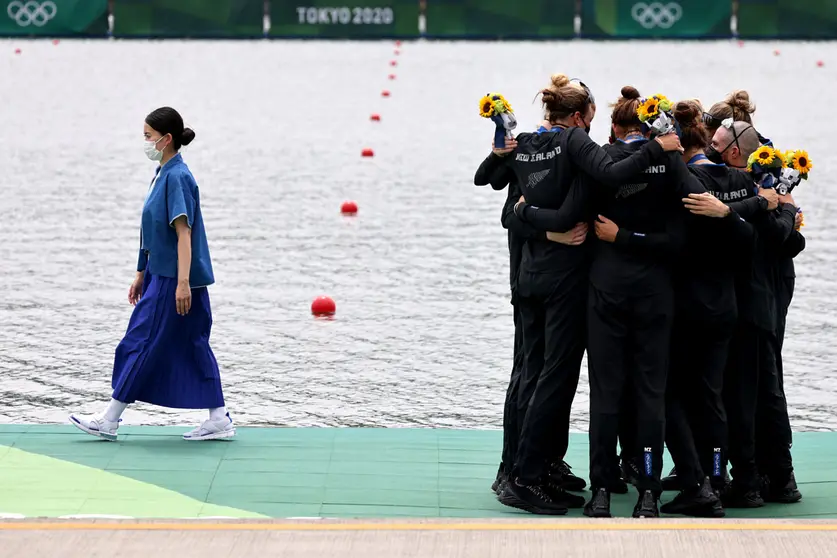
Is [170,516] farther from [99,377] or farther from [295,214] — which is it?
[295,214]

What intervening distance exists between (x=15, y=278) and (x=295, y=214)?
149 inches

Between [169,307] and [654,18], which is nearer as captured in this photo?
[169,307]

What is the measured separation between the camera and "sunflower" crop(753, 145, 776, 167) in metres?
6.47

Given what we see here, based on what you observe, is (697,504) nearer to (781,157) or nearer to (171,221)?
(781,157)

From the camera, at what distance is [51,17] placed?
1443 inches

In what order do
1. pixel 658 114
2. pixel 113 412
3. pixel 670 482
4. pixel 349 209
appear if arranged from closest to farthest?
pixel 658 114 < pixel 670 482 < pixel 113 412 < pixel 349 209

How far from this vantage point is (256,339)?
1048 centimetres

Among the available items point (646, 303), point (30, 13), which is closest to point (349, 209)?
point (646, 303)

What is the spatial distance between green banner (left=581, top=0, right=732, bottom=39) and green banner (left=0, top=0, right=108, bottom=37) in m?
12.3

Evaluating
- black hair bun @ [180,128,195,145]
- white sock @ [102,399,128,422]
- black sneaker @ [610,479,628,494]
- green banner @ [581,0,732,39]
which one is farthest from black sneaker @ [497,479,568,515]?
green banner @ [581,0,732,39]

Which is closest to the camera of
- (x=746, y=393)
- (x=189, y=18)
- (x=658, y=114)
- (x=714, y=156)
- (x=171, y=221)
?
(x=658, y=114)

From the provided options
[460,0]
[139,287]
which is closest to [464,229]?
[139,287]

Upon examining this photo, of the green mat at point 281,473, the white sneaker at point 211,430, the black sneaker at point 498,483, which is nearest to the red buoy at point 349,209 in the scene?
the green mat at point 281,473

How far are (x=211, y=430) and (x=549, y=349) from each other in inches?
83.6
